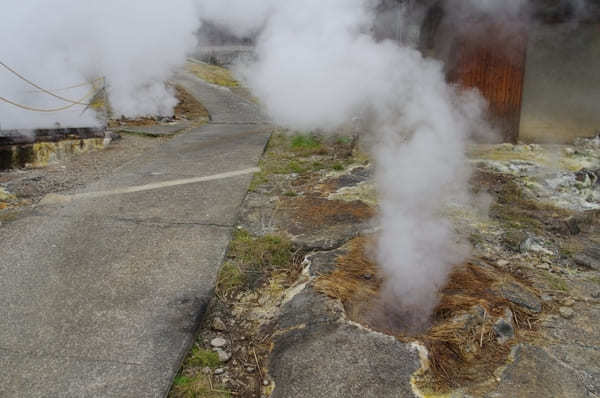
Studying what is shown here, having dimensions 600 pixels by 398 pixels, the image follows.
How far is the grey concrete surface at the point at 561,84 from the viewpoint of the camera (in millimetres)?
7363

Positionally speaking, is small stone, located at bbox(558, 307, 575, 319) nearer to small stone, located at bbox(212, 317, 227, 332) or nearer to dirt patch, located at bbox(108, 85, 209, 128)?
small stone, located at bbox(212, 317, 227, 332)

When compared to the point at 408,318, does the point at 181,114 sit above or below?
above

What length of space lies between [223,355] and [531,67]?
23.9ft

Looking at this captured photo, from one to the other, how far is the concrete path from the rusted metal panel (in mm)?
4408

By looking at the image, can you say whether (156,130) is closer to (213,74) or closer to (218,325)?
(218,325)

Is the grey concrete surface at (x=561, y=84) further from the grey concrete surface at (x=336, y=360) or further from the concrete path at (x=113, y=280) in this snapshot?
the grey concrete surface at (x=336, y=360)

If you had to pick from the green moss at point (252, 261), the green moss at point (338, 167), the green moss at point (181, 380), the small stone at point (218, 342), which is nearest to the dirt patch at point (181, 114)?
the green moss at point (338, 167)

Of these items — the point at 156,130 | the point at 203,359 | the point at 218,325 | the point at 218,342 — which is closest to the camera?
the point at 203,359

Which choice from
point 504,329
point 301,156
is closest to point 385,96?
point 301,156

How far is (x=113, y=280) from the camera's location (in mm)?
3139

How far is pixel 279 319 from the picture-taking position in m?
2.76

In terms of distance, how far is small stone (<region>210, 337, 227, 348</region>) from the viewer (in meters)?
2.62

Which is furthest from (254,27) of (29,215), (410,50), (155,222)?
(29,215)

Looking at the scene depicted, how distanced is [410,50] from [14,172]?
17.9 feet
